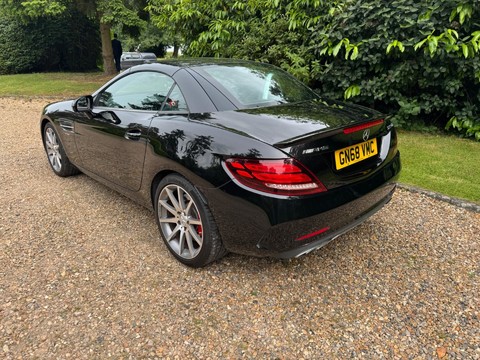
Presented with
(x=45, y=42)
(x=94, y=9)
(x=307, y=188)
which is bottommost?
(x=307, y=188)

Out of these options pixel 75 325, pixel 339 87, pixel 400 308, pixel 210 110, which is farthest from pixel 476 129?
pixel 75 325

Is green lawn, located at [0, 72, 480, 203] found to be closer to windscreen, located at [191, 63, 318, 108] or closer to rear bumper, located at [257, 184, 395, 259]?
windscreen, located at [191, 63, 318, 108]

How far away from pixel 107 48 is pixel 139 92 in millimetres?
13356

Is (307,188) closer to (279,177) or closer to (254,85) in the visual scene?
(279,177)

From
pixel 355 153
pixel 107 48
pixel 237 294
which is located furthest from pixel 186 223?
pixel 107 48

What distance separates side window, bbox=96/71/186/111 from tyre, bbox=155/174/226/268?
62 centimetres

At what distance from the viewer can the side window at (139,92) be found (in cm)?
285

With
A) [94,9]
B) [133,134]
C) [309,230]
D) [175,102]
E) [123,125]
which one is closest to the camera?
[309,230]

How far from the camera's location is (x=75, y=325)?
2.15 meters

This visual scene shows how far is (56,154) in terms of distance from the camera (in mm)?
4406

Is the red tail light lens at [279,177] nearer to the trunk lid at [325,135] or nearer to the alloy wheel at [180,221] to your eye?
the trunk lid at [325,135]

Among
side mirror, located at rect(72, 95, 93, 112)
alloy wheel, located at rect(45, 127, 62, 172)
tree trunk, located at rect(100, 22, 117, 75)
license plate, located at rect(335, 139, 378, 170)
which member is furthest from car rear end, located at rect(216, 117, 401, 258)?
tree trunk, located at rect(100, 22, 117, 75)

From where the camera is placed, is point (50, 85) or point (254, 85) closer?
point (254, 85)

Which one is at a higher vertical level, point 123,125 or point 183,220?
point 123,125
